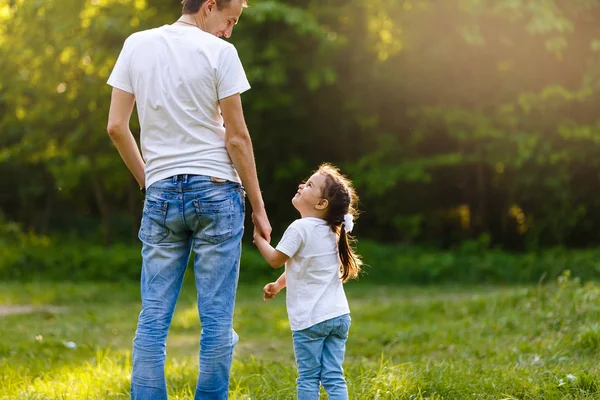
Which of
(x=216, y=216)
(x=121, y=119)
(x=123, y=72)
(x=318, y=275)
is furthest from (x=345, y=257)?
(x=123, y=72)

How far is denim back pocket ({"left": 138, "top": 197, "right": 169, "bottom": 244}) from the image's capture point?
→ 10.9ft

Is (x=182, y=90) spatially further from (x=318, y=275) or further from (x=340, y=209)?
(x=318, y=275)

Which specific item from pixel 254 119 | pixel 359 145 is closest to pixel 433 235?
pixel 359 145

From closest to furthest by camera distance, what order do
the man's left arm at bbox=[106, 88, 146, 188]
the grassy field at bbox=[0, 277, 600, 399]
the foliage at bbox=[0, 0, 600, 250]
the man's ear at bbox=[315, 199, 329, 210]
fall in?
1. the man's left arm at bbox=[106, 88, 146, 188]
2. the man's ear at bbox=[315, 199, 329, 210]
3. the grassy field at bbox=[0, 277, 600, 399]
4. the foliage at bbox=[0, 0, 600, 250]

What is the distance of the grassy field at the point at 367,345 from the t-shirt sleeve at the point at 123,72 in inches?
64.4

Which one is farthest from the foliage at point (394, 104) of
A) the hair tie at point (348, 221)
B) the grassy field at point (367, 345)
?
the hair tie at point (348, 221)

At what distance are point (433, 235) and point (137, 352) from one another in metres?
12.9

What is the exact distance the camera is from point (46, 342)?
6.69 metres

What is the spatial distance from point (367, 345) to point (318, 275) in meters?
3.52

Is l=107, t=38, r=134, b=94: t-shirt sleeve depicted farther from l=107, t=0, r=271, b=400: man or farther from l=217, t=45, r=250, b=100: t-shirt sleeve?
l=217, t=45, r=250, b=100: t-shirt sleeve

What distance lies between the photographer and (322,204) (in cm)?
363

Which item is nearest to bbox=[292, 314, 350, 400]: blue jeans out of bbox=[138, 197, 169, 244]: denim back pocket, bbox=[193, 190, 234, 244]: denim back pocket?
bbox=[193, 190, 234, 244]: denim back pocket

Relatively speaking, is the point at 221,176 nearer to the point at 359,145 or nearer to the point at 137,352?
the point at 137,352

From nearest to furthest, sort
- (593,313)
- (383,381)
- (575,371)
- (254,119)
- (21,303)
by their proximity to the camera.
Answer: (383,381)
(575,371)
(593,313)
(21,303)
(254,119)
